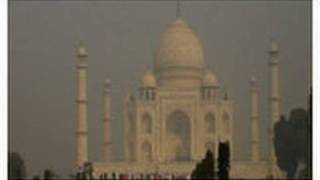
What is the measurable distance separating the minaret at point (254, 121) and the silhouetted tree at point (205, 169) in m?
0.38

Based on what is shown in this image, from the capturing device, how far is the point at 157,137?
8.24 metres

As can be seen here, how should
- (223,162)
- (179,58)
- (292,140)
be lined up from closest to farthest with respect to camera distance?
1. (223,162)
2. (292,140)
3. (179,58)

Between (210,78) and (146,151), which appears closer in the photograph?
(210,78)

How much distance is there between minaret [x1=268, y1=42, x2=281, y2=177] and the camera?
7680mm

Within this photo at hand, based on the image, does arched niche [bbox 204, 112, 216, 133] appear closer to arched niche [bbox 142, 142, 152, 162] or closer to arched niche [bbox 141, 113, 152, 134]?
arched niche [bbox 141, 113, 152, 134]

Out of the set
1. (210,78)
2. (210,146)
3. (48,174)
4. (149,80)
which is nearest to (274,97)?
(210,78)

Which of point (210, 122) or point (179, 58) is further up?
point (179, 58)

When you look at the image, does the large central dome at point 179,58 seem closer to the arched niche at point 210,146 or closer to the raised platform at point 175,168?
the arched niche at point 210,146

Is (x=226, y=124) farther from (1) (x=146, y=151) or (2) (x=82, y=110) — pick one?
(2) (x=82, y=110)

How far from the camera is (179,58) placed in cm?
971

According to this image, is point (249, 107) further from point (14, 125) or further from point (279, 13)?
point (14, 125)

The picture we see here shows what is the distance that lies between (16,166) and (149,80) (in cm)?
164

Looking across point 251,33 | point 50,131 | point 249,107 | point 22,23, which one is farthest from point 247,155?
point 22,23

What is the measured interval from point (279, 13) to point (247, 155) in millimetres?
1248
